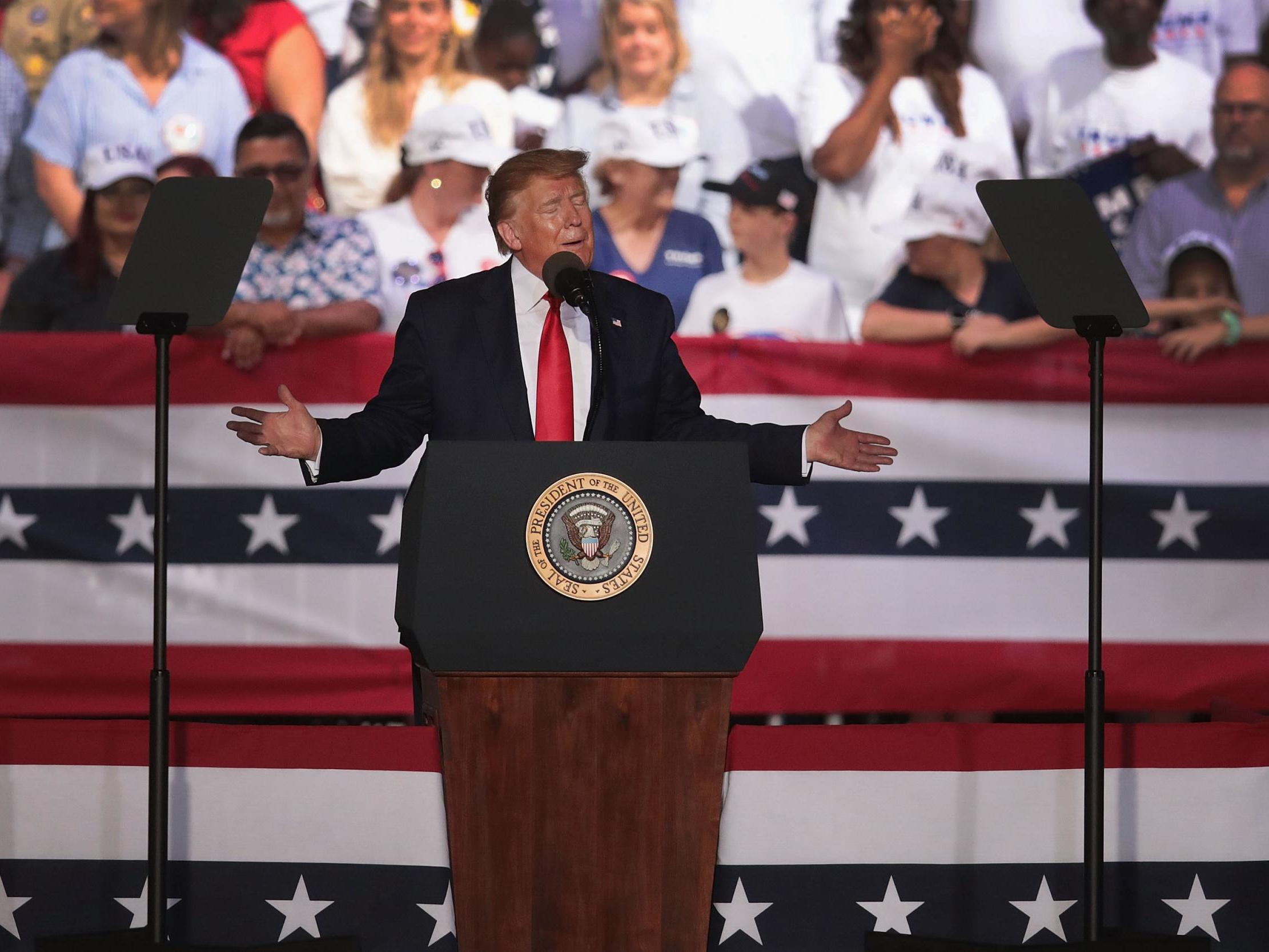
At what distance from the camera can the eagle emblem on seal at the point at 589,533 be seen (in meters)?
1.99

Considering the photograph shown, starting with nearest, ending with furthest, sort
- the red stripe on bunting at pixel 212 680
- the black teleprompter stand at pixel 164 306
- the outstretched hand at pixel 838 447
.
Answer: the black teleprompter stand at pixel 164 306 < the outstretched hand at pixel 838 447 < the red stripe on bunting at pixel 212 680

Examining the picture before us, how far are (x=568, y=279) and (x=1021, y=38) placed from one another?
8.75 ft

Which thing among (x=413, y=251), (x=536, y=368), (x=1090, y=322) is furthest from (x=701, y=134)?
(x=1090, y=322)

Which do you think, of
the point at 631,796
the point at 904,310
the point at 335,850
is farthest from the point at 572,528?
the point at 904,310

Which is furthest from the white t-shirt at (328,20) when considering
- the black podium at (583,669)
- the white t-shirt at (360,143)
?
the black podium at (583,669)

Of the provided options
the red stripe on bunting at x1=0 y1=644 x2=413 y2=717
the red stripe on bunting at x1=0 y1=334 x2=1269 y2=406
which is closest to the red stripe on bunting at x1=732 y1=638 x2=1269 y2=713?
the red stripe on bunting at x1=0 y1=334 x2=1269 y2=406

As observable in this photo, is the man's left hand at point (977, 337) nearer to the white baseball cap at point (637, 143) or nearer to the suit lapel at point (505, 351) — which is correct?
the white baseball cap at point (637, 143)

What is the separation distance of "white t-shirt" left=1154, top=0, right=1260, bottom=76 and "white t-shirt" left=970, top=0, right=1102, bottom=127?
22cm

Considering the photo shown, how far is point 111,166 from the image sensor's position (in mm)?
4004

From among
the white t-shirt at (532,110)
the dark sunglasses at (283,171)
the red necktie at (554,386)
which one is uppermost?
the white t-shirt at (532,110)

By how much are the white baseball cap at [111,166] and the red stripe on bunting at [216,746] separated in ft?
6.44

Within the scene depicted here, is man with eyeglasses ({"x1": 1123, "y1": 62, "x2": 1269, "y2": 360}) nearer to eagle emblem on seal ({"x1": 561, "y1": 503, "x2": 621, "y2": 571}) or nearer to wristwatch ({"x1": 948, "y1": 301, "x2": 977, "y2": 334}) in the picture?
wristwatch ({"x1": 948, "y1": 301, "x2": 977, "y2": 334})

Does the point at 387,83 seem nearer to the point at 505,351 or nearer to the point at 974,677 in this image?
the point at 505,351

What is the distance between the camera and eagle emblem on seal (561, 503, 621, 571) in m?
1.99
